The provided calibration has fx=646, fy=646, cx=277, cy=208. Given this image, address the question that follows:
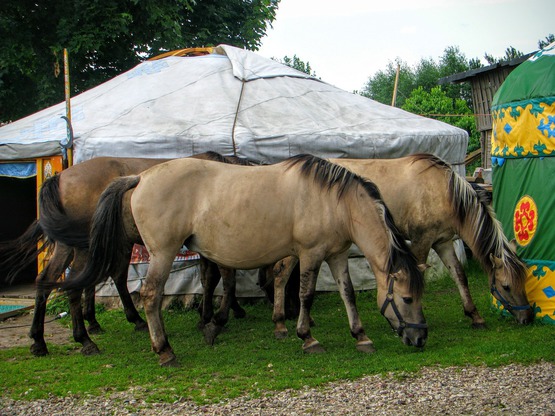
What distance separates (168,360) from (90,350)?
3.22 ft

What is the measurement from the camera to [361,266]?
8.38 meters

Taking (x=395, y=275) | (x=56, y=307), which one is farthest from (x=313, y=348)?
(x=56, y=307)

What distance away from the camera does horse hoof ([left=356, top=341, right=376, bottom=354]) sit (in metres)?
5.54

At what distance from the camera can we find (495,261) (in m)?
6.18

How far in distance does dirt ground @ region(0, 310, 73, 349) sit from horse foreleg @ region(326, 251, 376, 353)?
285 centimetres

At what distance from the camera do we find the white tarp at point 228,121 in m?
7.76

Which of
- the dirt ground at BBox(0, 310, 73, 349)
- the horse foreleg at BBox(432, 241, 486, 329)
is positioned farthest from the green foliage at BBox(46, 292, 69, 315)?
the horse foreleg at BBox(432, 241, 486, 329)

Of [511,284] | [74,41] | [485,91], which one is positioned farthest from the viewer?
[485,91]

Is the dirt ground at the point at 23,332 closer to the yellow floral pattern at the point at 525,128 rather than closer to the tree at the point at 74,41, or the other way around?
the tree at the point at 74,41

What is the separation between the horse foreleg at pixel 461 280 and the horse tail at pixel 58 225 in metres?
3.57

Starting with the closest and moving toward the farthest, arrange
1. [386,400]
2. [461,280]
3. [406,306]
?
[386,400] < [406,306] < [461,280]

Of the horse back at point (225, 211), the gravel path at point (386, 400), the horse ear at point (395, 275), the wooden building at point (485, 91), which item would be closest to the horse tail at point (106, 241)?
the horse back at point (225, 211)

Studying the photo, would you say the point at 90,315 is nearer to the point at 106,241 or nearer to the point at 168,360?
the point at 106,241

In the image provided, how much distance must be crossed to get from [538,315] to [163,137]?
455 cm
